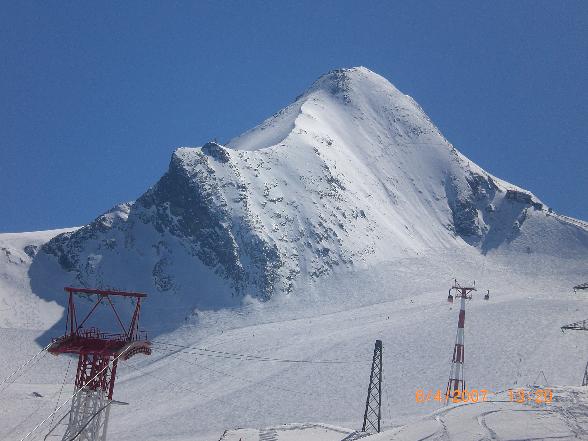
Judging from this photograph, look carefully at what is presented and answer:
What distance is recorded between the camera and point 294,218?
13712cm

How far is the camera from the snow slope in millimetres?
80562

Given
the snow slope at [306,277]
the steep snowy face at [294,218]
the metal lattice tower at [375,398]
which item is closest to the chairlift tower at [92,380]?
the snow slope at [306,277]

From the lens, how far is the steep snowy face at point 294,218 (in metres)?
127

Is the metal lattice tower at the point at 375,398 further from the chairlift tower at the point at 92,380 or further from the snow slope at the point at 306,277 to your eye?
the chairlift tower at the point at 92,380

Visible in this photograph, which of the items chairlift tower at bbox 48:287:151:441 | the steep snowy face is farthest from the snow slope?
chairlift tower at bbox 48:287:151:441

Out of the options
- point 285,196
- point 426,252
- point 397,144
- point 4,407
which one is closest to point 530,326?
point 426,252

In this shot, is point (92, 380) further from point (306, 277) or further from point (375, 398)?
point (306, 277)

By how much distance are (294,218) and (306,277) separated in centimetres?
1641

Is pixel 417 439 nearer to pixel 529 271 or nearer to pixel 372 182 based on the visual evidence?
pixel 529 271

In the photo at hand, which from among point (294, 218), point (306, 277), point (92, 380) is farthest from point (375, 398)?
point (294, 218)

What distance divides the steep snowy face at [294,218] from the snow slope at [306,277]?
0.43 metres

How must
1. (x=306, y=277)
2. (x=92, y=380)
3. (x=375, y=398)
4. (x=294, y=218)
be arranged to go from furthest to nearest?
(x=294, y=218), (x=306, y=277), (x=375, y=398), (x=92, y=380)

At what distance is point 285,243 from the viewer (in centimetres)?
13112

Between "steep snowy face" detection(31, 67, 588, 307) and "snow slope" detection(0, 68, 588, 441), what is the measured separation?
43cm
